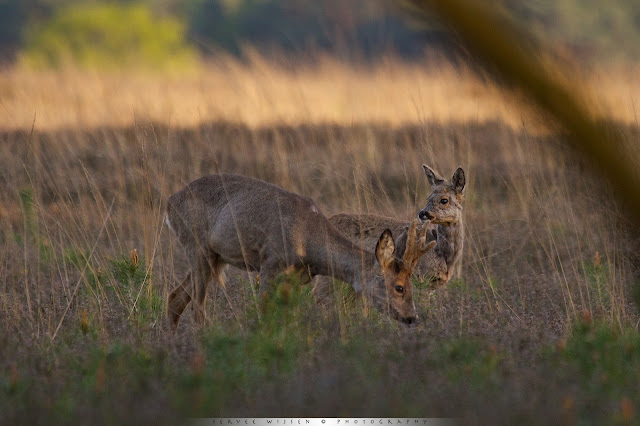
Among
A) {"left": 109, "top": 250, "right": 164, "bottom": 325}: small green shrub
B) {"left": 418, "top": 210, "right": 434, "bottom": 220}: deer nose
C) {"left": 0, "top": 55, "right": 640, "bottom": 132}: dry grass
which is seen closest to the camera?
{"left": 109, "top": 250, "right": 164, "bottom": 325}: small green shrub

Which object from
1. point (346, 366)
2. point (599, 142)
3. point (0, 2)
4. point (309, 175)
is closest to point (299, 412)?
point (346, 366)

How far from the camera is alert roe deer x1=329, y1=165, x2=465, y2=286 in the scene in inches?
348

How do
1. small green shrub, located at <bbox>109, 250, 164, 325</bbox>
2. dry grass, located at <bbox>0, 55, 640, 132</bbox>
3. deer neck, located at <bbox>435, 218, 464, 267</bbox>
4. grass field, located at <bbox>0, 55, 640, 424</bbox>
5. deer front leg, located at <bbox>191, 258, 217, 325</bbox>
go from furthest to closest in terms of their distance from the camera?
1. dry grass, located at <bbox>0, 55, 640, 132</bbox>
2. deer neck, located at <bbox>435, 218, 464, 267</bbox>
3. deer front leg, located at <bbox>191, 258, 217, 325</bbox>
4. small green shrub, located at <bbox>109, 250, 164, 325</bbox>
5. grass field, located at <bbox>0, 55, 640, 424</bbox>

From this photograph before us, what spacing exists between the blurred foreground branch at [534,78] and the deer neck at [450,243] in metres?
4.90

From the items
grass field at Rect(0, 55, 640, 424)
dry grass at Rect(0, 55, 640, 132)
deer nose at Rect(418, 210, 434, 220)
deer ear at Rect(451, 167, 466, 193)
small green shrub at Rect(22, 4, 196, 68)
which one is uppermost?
small green shrub at Rect(22, 4, 196, 68)

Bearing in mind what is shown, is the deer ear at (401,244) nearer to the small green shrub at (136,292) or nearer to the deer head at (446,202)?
the deer head at (446,202)

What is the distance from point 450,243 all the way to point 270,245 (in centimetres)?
196

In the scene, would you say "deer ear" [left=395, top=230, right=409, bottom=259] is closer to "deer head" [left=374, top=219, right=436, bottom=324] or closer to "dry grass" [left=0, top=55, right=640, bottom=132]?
"deer head" [left=374, top=219, right=436, bottom=324]

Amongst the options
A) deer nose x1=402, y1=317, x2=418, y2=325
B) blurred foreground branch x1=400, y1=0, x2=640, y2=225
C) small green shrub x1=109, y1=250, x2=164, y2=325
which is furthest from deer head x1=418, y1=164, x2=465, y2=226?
blurred foreground branch x1=400, y1=0, x2=640, y2=225

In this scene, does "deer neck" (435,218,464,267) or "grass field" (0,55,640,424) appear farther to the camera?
"deer neck" (435,218,464,267)

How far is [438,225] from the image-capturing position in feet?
30.0

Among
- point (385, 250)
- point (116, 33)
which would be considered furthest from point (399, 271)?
point (116, 33)

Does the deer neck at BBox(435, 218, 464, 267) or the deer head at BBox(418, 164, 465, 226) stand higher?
the deer head at BBox(418, 164, 465, 226)

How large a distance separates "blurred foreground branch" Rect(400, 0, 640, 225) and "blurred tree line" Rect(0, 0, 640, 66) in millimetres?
189
